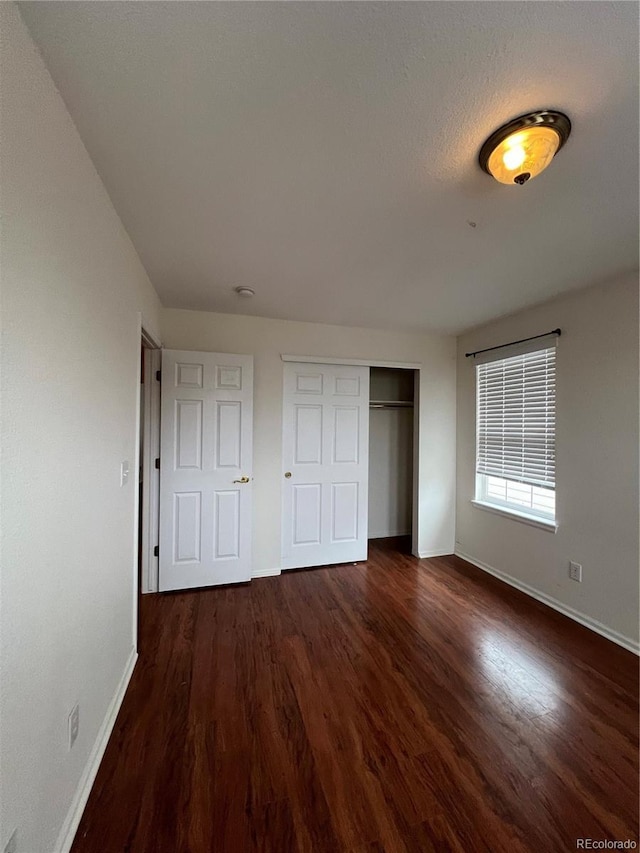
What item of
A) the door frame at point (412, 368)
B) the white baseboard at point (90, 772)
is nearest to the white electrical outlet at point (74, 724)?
the white baseboard at point (90, 772)

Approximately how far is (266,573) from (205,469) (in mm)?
1127

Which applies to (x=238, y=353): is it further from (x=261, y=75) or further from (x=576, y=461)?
(x=576, y=461)

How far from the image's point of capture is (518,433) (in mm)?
2930

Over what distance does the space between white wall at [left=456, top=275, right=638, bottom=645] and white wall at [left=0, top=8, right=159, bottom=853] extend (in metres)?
2.97

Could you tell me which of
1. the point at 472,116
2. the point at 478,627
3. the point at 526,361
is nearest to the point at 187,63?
the point at 472,116

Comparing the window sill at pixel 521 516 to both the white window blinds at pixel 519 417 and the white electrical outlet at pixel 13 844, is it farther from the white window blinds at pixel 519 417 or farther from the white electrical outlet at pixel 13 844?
the white electrical outlet at pixel 13 844

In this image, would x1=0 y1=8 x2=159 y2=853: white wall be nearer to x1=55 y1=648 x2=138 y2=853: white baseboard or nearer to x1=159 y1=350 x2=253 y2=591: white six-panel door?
x1=55 y1=648 x2=138 y2=853: white baseboard

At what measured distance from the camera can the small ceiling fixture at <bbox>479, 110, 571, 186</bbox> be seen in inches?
40.9

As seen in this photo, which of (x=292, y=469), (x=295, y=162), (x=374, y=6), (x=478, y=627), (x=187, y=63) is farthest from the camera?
(x=292, y=469)

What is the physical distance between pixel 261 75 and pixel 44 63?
585 millimetres

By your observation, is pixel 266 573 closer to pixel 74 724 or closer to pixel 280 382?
pixel 280 382

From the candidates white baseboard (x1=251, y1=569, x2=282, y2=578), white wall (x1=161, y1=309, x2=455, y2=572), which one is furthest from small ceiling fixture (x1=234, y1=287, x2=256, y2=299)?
white baseboard (x1=251, y1=569, x2=282, y2=578)

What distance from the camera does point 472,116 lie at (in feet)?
3.41

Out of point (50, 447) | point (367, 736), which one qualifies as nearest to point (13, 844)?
point (50, 447)
